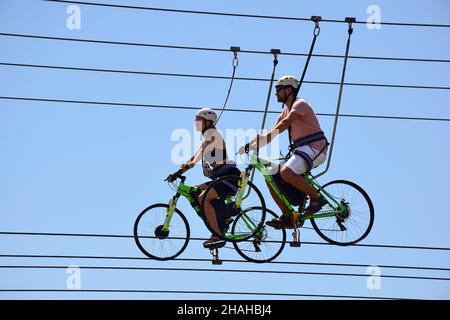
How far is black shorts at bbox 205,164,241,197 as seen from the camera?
25250 millimetres

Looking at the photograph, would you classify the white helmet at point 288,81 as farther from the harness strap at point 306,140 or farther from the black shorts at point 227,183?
the black shorts at point 227,183

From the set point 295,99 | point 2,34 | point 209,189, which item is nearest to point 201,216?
point 209,189

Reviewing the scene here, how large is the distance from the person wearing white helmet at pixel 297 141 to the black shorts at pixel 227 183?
0.53m

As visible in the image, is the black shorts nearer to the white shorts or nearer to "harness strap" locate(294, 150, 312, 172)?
the white shorts

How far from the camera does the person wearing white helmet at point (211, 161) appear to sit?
25.3 m

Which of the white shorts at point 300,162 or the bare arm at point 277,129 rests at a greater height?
the bare arm at point 277,129

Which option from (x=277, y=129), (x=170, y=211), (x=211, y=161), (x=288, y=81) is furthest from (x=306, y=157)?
(x=170, y=211)

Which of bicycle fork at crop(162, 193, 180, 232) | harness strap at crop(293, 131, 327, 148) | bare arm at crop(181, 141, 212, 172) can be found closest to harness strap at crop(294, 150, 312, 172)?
harness strap at crop(293, 131, 327, 148)

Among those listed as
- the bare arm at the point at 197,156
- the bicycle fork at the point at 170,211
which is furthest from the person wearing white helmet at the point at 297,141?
the bicycle fork at the point at 170,211

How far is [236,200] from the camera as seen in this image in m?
25.3

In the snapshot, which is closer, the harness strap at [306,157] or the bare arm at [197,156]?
the harness strap at [306,157]

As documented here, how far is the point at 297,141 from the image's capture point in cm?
2530
